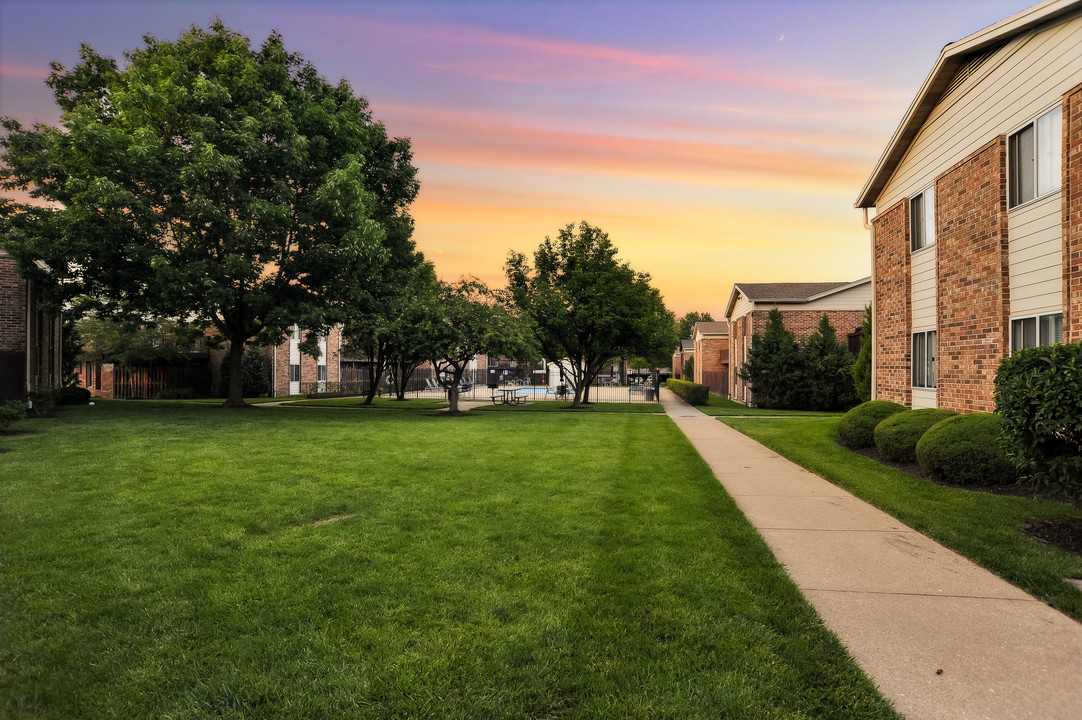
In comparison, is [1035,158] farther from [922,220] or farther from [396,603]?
[396,603]

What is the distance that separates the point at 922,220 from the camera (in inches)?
498

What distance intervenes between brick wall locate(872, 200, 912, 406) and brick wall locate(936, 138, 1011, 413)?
1.61 meters

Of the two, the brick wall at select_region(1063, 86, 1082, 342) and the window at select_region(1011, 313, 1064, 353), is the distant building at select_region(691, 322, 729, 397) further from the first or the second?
the brick wall at select_region(1063, 86, 1082, 342)

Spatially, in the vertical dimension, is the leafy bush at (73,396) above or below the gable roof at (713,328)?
below

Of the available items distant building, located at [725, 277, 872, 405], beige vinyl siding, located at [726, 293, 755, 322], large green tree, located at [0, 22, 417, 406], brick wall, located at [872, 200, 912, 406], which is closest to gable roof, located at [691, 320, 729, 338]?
beige vinyl siding, located at [726, 293, 755, 322]

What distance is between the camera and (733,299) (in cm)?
3462

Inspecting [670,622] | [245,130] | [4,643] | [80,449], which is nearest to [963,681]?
[670,622]

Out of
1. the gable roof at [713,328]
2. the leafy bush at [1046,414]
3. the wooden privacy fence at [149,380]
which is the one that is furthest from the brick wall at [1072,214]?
the wooden privacy fence at [149,380]

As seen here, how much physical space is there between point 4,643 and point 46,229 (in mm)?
20916

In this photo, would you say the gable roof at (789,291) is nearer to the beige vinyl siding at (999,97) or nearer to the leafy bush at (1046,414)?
the beige vinyl siding at (999,97)

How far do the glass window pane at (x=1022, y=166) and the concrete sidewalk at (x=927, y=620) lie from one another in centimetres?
628

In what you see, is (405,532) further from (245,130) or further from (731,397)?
(731,397)

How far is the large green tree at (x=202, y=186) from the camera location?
16359 millimetres

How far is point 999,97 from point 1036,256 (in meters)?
3.03
